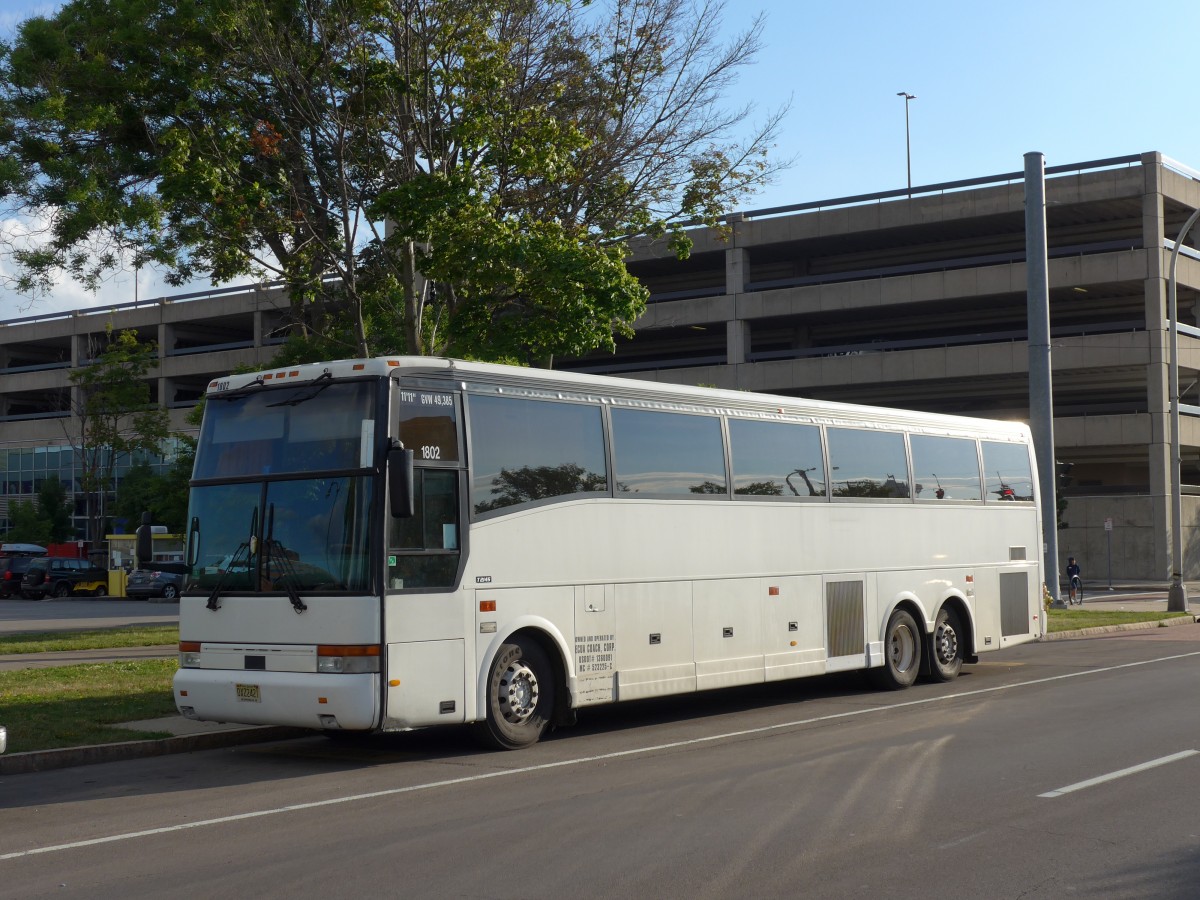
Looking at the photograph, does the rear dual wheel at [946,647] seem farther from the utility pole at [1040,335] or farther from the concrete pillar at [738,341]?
the concrete pillar at [738,341]

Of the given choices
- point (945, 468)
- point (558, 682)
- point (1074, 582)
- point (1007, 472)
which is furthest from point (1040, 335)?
point (558, 682)

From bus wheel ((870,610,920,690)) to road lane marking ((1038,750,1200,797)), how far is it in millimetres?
6028

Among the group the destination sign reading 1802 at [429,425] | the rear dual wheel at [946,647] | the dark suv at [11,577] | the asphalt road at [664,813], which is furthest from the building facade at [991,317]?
the destination sign reading 1802 at [429,425]

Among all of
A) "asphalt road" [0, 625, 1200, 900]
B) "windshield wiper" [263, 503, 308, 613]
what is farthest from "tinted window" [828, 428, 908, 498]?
"windshield wiper" [263, 503, 308, 613]

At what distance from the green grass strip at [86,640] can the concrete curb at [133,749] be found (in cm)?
1130

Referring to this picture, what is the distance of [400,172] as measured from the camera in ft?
70.2

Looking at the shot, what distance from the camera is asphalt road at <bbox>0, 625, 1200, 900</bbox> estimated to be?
6988mm

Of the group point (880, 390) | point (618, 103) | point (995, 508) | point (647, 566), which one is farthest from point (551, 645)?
point (880, 390)

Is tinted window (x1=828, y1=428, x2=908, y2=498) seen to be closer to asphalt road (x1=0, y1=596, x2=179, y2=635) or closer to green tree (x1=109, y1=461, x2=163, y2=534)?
asphalt road (x1=0, y1=596, x2=179, y2=635)

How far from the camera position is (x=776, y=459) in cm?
1542

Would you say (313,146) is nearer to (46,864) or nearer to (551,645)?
(551,645)

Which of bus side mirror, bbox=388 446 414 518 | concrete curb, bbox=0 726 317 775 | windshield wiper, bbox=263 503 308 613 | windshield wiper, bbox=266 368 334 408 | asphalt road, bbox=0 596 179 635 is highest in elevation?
windshield wiper, bbox=266 368 334 408

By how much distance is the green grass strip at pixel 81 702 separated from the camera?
1251cm

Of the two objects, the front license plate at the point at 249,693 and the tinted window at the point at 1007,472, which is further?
the tinted window at the point at 1007,472
